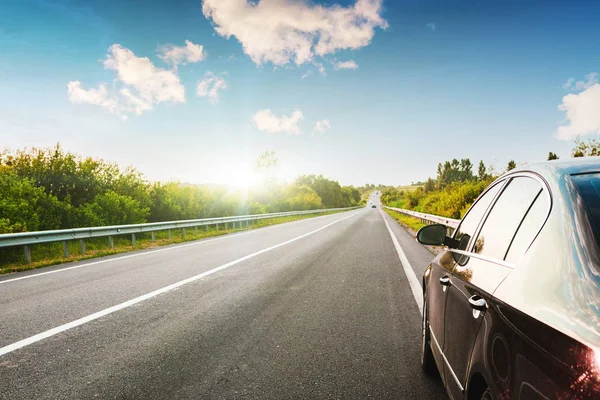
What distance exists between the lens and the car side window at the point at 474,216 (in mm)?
2705

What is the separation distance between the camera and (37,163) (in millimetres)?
16094

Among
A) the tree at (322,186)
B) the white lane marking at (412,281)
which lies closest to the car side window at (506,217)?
the white lane marking at (412,281)

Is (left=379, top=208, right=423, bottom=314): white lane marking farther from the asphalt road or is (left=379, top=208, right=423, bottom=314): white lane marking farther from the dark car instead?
the dark car

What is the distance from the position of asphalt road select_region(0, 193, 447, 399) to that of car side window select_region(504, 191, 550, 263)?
1.58 m

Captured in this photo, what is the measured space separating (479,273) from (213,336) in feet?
9.88

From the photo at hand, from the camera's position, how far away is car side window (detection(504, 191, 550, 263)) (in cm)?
164

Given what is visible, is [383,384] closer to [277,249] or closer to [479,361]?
[479,361]

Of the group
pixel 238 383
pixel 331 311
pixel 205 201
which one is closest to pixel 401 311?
pixel 331 311

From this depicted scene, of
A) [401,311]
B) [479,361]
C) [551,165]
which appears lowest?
[401,311]

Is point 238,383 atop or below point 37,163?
below

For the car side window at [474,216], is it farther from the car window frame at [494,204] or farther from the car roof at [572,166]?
the car roof at [572,166]

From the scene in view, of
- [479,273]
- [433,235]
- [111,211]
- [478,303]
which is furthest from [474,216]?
[111,211]

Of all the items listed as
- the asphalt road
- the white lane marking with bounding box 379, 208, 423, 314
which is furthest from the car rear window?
the white lane marking with bounding box 379, 208, 423, 314

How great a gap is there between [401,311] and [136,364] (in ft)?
10.8
